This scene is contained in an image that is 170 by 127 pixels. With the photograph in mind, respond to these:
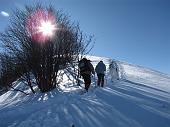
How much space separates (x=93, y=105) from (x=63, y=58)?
9.33 meters

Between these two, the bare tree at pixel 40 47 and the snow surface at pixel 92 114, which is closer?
the snow surface at pixel 92 114

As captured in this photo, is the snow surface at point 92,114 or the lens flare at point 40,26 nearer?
the snow surface at point 92,114

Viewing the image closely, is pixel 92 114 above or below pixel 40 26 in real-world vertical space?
below

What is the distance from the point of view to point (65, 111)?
10719 millimetres

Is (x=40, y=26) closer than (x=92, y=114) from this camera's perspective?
No

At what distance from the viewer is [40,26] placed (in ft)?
64.5

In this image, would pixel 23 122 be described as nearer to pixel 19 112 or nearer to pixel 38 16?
pixel 19 112

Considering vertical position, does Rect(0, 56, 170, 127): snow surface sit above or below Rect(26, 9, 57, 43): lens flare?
below

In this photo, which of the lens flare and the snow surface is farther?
the lens flare

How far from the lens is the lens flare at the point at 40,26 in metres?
19.2

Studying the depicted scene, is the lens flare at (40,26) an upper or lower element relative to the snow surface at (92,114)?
upper

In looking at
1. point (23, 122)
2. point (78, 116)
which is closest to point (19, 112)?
point (23, 122)

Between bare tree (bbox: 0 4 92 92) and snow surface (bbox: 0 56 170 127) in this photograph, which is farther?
bare tree (bbox: 0 4 92 92)

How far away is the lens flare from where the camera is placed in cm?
1920
